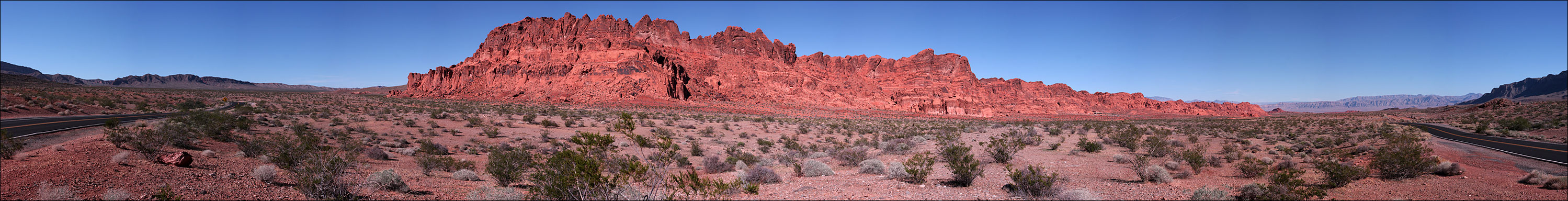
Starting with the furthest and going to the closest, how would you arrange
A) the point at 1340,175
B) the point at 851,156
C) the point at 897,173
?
the point at 851,156 → the point at 897,173 → the point at 1340,175

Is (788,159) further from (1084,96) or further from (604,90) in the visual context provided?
(1084,96)

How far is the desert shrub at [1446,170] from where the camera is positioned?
726cm

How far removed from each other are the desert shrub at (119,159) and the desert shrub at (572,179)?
6.49 m

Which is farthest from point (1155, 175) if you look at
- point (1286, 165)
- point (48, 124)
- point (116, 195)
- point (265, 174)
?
point (48, 124)

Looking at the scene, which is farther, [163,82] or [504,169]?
[163,82]

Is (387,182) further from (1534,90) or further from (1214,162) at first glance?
(1534,90)

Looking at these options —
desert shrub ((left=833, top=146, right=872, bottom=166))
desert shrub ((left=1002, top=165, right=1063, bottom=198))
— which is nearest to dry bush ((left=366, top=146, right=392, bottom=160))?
desert shrub ((left=833, top=146, right=872, bottom=166))

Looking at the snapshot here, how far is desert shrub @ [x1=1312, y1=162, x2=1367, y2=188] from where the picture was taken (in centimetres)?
687

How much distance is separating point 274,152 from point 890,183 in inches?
416

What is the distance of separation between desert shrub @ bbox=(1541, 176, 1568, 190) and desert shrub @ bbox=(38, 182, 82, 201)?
1694 centimetres

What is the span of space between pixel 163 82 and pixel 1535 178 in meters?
265

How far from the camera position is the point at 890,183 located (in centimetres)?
746

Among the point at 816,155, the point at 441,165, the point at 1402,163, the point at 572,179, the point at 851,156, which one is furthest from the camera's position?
the point at 816,155

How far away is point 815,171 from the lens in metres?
8.80
